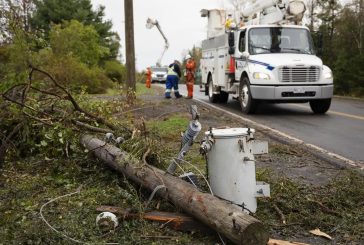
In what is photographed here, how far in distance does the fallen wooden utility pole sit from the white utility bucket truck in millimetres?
7711

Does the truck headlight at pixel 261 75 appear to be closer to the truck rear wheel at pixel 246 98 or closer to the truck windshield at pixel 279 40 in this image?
the truck rear wheel at pixel 246 98

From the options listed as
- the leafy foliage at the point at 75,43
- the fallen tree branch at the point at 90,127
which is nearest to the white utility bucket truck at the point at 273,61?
the fallen tree branch at the point at 90,127

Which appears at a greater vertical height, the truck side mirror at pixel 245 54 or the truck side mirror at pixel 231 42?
the truck side mirror at pixel 231 42

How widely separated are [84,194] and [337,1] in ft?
111

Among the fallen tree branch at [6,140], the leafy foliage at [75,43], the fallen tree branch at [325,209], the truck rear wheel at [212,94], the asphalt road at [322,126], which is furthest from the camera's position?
the leafy foliage at [75,43]

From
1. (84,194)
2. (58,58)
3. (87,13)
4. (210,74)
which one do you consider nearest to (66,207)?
(84,194)

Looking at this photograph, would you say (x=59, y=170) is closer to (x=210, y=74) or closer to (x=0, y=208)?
(x=0, y=208)

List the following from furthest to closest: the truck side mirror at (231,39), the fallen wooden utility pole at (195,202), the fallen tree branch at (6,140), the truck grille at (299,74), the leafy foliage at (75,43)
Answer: the leafy foliage at (75,43)
the truck side mirror at (231,39)
the truck grille at (299,74)
the fallen tree branch at (6,140)
the fallen wooden utility pole at (195,202)

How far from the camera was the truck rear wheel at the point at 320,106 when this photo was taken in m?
13.5

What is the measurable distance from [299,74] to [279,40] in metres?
1.43

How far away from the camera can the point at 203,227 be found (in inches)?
159

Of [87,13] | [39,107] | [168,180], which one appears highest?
[87,13]

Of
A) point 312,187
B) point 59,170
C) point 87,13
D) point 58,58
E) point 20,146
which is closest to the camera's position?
point 312,187

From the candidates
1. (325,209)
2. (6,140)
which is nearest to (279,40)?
(6,140)
